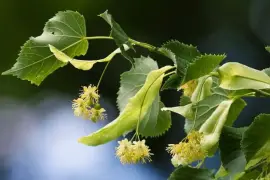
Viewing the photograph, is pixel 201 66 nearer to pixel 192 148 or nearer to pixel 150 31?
pixel 192 148

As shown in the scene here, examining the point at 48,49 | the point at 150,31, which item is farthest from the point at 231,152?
the point at 150,31

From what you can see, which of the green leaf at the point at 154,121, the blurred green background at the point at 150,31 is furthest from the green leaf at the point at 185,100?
the blurred green background at the point at 150,31

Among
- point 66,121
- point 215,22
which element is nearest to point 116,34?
point 66,121

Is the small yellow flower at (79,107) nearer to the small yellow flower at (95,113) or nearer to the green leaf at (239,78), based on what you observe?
the small yellow flower at (95,113)

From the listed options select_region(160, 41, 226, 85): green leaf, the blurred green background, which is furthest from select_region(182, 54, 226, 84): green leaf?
the blurred green background

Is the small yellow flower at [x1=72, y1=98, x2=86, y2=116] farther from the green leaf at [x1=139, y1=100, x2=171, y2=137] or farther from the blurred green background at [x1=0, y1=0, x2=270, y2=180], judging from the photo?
the blurred green background at [x1=0, y1=0, x2=270, y2=180]

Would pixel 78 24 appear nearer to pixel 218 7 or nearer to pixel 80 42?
pixel 80 42
